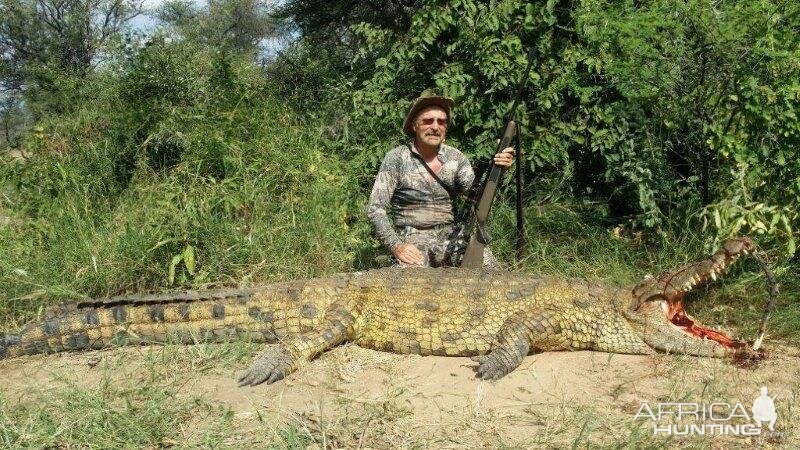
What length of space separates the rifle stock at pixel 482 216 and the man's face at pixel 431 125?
1.62ft

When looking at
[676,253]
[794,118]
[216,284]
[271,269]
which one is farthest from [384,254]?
[794,118]

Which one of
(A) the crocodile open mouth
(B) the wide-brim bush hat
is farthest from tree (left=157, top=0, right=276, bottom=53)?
(A) the crocodile open mouth

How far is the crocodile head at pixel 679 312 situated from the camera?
152 inches

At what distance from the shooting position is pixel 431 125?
205 inches

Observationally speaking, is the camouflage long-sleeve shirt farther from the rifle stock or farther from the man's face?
the rifle stock

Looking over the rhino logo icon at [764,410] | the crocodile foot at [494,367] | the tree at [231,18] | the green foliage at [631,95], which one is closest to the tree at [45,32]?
the tree at [231,18]

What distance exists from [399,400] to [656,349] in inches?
63.8

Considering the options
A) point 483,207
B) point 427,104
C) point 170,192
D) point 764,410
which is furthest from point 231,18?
point 764,410

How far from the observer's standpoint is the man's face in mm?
5203

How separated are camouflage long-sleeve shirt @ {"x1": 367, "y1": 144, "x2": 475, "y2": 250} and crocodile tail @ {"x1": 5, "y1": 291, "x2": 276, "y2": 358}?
57.9 inches

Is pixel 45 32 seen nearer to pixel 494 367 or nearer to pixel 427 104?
pixel 427 104

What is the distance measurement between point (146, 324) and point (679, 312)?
3.31m

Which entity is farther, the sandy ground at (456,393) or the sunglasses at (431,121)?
the sunglasses at (431,121)

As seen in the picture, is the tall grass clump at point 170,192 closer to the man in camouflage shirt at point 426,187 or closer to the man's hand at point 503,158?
the man in camouflage shirt at point 426,187
